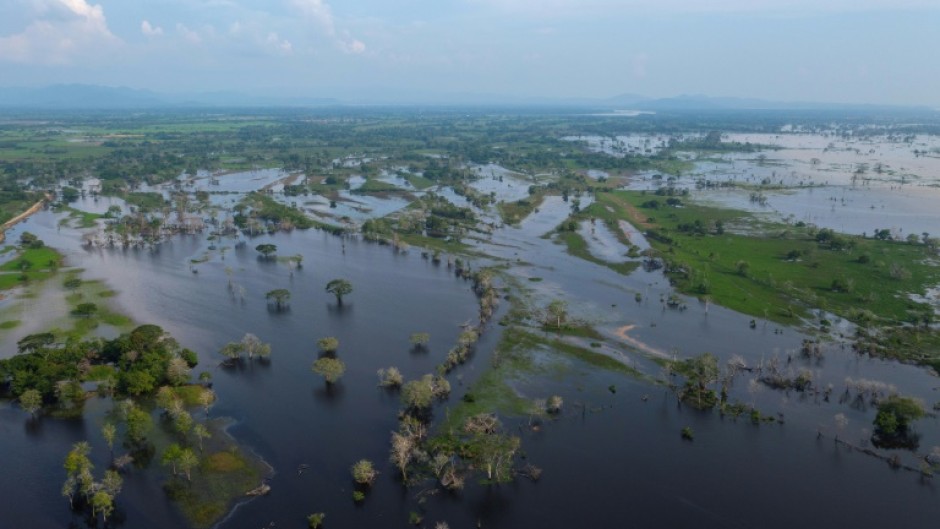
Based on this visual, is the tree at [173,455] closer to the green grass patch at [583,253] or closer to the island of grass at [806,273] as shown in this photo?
the island of grass at [806,273]

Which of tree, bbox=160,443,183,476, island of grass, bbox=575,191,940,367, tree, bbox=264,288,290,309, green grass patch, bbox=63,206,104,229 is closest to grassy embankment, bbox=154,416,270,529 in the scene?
tree, bbox=160,443,183,476

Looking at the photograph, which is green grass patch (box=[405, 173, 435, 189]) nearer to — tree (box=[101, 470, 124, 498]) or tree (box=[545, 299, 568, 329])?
tree (box=[545, 299, 568, 329])

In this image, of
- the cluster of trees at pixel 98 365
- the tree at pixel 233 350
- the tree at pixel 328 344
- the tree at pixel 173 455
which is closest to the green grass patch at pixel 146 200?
the cluster of trees at pixel 98 365

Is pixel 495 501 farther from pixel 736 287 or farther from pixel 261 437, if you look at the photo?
pixel 736 287

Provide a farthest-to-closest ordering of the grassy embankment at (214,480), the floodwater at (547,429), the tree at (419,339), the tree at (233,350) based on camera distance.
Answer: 1. the tree at (419,339)
2. the tree at (233,350)
3. the floodwater at (547,429)
4. the grassy embankment at (214,480)

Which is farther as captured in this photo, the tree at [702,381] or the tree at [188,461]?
the tree at [702,381]

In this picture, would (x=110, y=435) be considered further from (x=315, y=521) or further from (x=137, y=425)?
(x=315, y=521)
